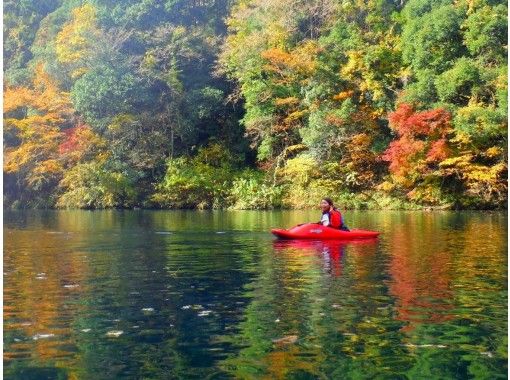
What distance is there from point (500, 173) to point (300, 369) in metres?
30.6

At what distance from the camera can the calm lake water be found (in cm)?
724

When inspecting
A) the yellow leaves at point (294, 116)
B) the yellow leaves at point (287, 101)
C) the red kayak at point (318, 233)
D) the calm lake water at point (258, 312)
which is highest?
the yellow leaves at point (287, 101)

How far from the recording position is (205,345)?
26.1ft

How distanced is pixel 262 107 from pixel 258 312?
3362 cm

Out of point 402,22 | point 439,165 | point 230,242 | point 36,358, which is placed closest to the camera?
point 36,358

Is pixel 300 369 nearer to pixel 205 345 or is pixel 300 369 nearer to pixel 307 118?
pixel 205 345

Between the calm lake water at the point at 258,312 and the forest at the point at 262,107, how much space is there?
18362 millimetres

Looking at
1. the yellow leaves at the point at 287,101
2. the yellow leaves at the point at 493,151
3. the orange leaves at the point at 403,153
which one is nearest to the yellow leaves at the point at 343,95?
the yellow leaves at the point at 287,101

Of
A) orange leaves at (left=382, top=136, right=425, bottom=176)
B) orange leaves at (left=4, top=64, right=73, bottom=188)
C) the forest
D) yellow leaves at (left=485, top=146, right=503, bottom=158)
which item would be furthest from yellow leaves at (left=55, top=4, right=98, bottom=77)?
yellow leaves at (left=485, top=146, right=503, bottom=158)

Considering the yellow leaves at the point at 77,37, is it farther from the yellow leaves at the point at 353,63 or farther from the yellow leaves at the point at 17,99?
the yellow leaves at the point at 353,63

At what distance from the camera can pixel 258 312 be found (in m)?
9.62

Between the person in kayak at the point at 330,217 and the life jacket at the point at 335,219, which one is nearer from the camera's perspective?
the person in kayak at the point at 330,217

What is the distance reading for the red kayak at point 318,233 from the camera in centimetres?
1934

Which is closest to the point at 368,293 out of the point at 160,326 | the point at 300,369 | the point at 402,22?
the point at 160,326
